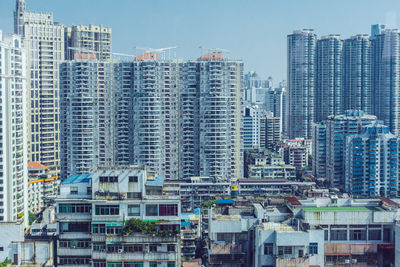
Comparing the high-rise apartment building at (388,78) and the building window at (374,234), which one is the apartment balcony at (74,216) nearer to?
the building window at (374,234)

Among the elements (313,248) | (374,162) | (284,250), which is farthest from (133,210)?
(374,162)

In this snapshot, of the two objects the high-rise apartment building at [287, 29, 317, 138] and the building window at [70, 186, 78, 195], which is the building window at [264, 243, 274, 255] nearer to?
the building window at [70, 186, 78, 195]

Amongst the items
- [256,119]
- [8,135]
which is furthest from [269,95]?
[8,135]

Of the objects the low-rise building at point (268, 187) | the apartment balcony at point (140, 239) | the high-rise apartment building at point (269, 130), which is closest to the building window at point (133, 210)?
the apartment balcony at point (140, 239)

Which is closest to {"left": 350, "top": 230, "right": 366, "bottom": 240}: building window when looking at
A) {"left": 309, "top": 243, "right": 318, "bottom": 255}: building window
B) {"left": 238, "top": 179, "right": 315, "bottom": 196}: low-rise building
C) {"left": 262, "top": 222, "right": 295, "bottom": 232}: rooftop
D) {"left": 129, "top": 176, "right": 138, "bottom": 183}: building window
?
{"left": 309, "top": 243, "right": 318, "bottom": 255}: building window

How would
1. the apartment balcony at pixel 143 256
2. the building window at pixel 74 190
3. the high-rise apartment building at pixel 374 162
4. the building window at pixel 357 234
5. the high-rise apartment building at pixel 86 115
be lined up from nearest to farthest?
the apartment balcony at pixel 143 256, the building window at pixel 74 190, the building window at pixel 357 234, the high-rise apartment building at pixel 86 115, the high-rise apartment building at pixel 374 162

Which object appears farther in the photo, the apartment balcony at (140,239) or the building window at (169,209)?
the building window at (169,209)

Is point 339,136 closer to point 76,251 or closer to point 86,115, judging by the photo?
point 86,115

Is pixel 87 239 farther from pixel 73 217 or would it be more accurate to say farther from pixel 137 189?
pixel 137 189
